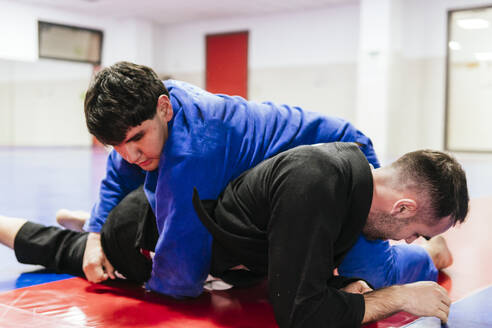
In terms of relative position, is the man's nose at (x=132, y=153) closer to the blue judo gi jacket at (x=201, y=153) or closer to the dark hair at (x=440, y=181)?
the blue judo gi jacket at (x=201, y=153)

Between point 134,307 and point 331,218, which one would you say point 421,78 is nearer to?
point 134,307

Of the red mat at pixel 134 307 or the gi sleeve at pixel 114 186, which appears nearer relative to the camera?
the red mat at pixel 134 307

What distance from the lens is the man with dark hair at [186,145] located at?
62.6 inches

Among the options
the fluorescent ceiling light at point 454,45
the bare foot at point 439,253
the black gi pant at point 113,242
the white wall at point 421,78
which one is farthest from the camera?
the white wall at point 421,78

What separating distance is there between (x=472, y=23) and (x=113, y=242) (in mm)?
10051

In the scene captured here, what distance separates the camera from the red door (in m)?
13.1

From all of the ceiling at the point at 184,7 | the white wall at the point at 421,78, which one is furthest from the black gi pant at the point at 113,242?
the ceiling at the point at 184,7

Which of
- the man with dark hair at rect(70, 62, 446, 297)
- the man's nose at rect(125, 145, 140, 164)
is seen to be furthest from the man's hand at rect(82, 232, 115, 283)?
the man's nose at rect(125, 145, 140, 164)

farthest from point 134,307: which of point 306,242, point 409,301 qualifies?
point 409,301

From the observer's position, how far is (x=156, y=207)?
65.8 inches

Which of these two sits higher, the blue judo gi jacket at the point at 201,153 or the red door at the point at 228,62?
the red door at the point at 228,62

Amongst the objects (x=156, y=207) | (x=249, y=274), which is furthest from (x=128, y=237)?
(x=249, y=274)

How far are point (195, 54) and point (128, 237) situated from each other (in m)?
12.5

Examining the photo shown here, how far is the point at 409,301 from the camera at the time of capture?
1.43 m
